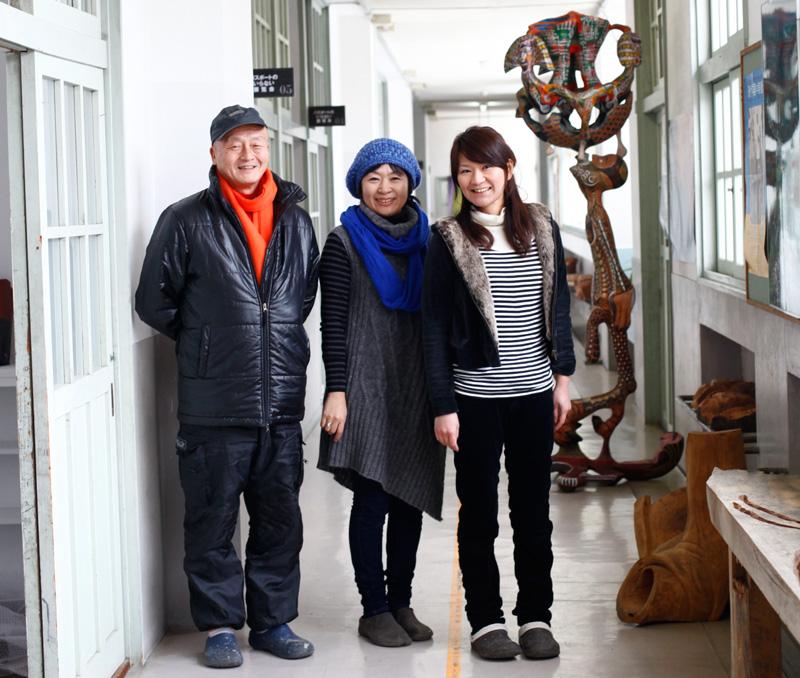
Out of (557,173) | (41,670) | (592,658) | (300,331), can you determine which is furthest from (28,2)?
(557,173)

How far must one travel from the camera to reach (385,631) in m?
3.82

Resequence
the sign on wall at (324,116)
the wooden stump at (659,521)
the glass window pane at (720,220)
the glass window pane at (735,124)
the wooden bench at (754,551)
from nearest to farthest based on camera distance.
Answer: the wooden bench at (754,551)
the wooden stump at (659,521)
the glass window pane at (735,124)
the glass window pane at (720,220)
the sign on wall at (324,116)

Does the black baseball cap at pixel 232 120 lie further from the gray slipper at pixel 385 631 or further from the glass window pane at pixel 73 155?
the gray slipper at pixel 385 631

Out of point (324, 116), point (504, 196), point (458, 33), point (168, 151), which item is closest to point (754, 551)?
point (504, 196)

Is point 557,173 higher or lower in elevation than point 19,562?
higher

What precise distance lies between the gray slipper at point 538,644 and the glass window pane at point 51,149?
71.1 inches

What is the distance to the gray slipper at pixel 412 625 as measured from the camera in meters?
3.86

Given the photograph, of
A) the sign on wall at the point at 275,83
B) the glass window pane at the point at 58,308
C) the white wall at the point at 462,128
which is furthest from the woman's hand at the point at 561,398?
the white wall at the point at 462,128

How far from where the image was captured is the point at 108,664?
351 centimetres

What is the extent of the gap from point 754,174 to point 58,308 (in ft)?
7.57

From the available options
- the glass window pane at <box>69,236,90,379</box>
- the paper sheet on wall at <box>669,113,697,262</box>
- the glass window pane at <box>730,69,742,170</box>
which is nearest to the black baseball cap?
the glass window pane at <box>69,236,90,379</box>

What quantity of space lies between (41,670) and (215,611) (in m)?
0.71

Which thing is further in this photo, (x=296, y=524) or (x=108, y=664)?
(x=296, y=524)

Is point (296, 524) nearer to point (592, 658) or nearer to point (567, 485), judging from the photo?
point (592, 658)
